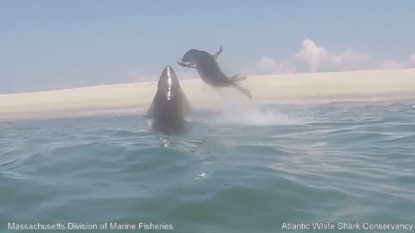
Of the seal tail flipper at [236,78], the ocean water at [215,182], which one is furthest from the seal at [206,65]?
the ocean water at [215,182]

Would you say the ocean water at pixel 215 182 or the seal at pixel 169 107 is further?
the seal at pixel 169 107

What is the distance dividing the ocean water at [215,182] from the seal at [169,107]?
28cm

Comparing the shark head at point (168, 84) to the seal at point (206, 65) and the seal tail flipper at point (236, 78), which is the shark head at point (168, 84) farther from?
the seal tail flipper at point (236, 78)

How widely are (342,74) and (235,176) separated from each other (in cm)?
3446

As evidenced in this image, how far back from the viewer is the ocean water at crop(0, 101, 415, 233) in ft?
14.1

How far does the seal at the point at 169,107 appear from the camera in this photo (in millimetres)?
8844

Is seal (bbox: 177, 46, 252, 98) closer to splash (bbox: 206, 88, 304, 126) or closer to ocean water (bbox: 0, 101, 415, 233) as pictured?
splash (bbox: 206, 88, 304, 126)

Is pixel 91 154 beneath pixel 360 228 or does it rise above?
above

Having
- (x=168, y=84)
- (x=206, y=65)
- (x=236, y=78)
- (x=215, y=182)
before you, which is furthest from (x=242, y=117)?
(x=215, y=182)

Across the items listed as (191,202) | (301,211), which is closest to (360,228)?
(301,211)

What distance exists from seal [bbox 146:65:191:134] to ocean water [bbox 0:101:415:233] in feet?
0.93

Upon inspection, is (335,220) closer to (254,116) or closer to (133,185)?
(133,185)

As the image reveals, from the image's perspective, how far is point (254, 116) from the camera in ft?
40.1

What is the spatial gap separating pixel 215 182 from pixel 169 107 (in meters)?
3.77
